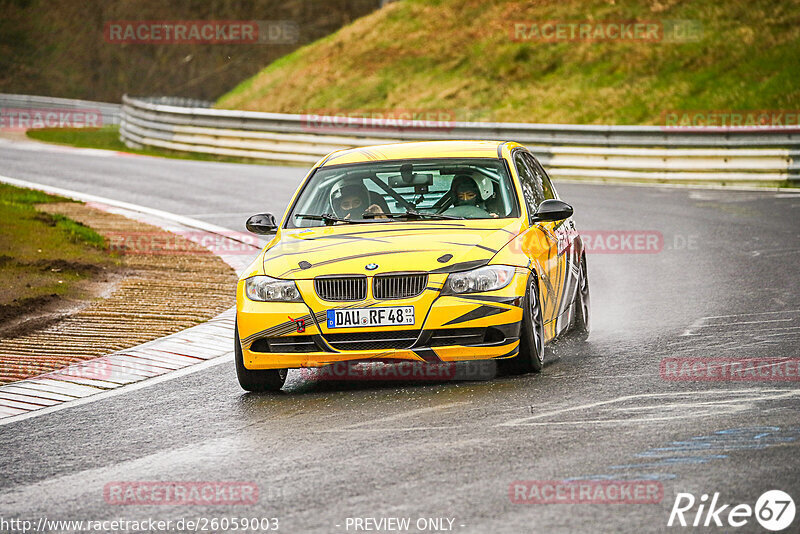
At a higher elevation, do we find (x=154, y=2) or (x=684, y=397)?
(x=154, y=2)

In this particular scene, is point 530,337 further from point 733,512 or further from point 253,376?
point 733,512

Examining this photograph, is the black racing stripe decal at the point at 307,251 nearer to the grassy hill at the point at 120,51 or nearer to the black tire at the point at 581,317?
the black tire at the point at 581,317

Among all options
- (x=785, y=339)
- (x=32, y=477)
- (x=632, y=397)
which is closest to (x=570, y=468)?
(x=632, y=397)

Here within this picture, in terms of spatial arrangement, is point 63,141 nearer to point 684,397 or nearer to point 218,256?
point 218,256

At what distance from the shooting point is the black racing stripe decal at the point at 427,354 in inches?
307

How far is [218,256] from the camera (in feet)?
48.3

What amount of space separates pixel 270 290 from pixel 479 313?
1354 millimetres

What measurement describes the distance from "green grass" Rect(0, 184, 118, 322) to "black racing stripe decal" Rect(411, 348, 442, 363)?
15.4 ft

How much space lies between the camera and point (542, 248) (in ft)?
28.9

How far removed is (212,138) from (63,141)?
5809 mm

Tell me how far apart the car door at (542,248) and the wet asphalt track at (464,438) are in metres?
0.43

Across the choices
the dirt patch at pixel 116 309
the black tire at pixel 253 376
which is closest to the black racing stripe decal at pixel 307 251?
the black tire at pixel 253 376

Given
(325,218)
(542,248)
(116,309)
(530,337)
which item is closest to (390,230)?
(325,218)

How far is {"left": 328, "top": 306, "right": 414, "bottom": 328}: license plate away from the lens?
777 centimetres
